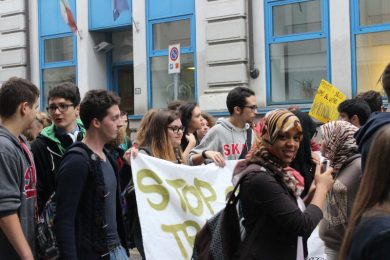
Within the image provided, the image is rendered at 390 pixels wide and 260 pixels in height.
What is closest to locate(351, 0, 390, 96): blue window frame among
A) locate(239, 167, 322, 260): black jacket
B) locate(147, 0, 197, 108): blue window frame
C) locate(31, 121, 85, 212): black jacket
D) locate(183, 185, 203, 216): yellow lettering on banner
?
locate(147, 0, 197, 108): blue window frame

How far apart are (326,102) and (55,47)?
1125 cm

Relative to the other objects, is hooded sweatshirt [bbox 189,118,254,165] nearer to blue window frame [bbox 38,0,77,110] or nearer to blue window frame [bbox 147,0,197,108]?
blue window frame [bbox 147,0,197,108]

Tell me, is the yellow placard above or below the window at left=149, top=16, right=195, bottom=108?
below

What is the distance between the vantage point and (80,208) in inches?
143

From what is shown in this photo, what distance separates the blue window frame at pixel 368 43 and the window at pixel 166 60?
4085 mm

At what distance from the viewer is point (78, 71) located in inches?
692

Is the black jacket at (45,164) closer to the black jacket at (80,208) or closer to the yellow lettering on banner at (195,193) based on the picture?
the black jacket at (80,208)

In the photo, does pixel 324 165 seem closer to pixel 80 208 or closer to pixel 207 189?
pixel 207 189

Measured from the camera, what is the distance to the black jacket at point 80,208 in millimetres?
3527

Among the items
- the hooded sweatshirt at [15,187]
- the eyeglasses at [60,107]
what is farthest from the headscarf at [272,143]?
the eyeglasses at [60,107]

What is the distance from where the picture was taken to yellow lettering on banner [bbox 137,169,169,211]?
519 cm

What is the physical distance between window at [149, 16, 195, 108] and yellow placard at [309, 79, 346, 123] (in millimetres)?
6923

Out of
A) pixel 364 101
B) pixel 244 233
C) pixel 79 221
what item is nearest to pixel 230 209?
pixel 244 233

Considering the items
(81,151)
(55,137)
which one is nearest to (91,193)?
(81,151)
